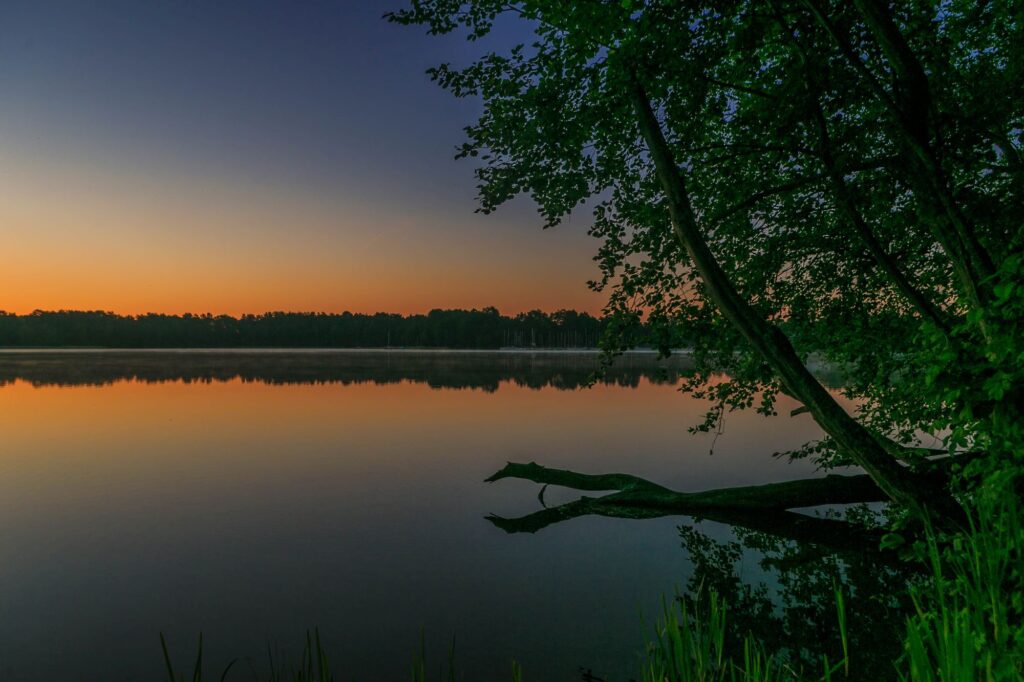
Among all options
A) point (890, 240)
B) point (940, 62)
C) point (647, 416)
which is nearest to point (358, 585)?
point (890, 240)

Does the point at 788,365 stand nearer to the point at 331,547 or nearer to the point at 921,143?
the point at 921,143

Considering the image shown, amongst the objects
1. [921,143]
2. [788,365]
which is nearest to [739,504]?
[788,365]

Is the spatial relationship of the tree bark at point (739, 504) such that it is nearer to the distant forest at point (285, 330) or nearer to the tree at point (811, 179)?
the tree at point (811, 179)

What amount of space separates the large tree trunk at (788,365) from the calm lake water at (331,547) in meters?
2.84

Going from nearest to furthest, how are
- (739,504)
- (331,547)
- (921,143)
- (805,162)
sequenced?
1. (921,143)
2. (805,162)
3. (331,547)
4. (739,504)

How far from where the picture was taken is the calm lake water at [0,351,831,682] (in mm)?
7027

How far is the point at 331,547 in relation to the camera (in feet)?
34.4

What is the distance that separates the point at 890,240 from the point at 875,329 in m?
1.29

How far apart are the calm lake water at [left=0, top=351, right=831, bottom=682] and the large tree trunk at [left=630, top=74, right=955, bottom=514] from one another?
9.32ft

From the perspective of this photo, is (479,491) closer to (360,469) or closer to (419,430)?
(360,469)

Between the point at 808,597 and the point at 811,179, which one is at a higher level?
the point at 811,179

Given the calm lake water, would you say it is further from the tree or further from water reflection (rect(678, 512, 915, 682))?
the tree

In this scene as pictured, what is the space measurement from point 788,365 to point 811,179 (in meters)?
2.02

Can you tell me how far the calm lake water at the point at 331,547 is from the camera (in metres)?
7.03
